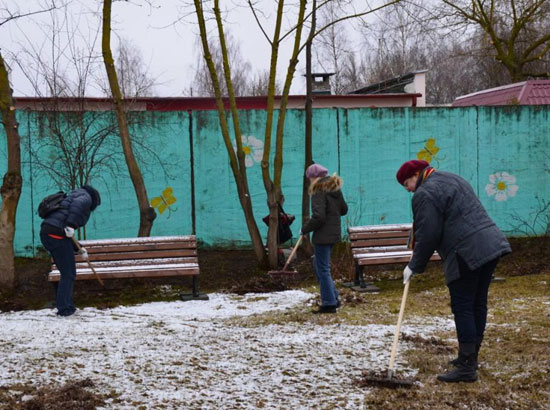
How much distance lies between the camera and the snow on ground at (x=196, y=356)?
169 inches

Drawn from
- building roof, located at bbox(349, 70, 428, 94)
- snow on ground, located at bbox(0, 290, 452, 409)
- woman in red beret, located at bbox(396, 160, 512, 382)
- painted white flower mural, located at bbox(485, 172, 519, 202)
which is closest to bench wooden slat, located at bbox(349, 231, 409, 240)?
snow on ground, located at bbox(0, 290, 452, 409)

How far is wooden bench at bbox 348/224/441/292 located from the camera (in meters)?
8.02

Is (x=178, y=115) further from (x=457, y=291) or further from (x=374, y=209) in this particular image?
(x=457, y=291)

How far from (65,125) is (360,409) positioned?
6989mm

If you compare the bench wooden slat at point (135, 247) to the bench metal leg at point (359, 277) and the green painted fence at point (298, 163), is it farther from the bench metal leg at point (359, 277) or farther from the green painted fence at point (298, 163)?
the green painted fence at point (298, 163)

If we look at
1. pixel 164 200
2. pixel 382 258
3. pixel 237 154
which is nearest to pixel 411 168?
pixel 382 258

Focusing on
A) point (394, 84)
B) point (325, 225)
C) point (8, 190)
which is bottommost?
point (325, 225)

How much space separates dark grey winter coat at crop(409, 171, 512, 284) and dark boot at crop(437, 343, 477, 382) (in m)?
0.48

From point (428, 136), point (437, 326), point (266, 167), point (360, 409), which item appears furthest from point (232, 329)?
point (428, 136)

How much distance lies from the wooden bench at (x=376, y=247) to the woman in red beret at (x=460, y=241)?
3373 mm

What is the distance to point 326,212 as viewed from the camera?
6.89 meters

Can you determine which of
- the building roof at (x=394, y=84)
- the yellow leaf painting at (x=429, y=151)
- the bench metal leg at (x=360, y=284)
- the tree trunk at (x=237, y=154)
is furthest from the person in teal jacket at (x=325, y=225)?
the building roof at (x=394, y=84)

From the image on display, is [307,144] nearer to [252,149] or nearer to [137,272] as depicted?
[252,149]

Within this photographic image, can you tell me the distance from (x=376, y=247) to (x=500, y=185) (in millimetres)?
3512
